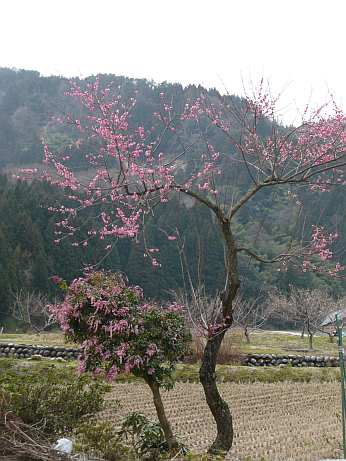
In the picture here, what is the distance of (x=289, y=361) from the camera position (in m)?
15.9

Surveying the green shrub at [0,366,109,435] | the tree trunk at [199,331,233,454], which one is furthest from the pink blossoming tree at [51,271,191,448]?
the green shrub at [0,366,109,435]

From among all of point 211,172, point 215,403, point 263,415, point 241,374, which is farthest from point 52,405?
point 241,374

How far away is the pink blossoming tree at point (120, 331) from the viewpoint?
5125 mm

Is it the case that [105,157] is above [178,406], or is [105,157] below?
above

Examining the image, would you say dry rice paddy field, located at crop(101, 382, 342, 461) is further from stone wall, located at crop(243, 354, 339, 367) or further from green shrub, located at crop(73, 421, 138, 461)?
stone wall, located at crop(243, 354, 339, 367)

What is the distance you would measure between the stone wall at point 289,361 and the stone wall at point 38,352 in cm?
558

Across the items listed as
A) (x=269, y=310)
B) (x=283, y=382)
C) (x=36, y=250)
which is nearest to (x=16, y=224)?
(x=36, y=250)

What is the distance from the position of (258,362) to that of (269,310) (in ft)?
42.7

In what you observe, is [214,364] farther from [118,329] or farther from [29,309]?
[29,309]

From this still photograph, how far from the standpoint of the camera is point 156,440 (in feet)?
16.4

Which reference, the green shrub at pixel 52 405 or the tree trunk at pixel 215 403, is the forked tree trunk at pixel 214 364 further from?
the green shrub at pixel 52 405

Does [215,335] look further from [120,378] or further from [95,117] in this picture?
[120,378]

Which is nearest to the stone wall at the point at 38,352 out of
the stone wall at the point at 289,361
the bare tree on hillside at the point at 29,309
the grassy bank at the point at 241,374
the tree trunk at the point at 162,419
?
the grassy bank at the point at 241,374

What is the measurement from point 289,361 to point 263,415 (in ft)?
23.4
